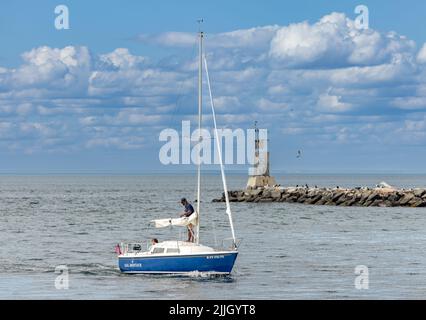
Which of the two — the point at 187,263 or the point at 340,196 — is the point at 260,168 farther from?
the point at 187,263

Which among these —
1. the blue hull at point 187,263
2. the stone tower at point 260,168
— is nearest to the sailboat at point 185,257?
the blue hull at point 187,263

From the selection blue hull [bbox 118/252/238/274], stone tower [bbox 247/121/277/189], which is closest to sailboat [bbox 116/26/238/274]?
blue hull [bbox 118/252/238/274]

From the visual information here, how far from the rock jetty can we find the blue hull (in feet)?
263

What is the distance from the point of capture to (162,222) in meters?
43.0

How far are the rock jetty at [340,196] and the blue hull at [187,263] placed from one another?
8015cm

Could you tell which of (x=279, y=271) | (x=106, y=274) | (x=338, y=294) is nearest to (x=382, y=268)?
(x=279, y=271)

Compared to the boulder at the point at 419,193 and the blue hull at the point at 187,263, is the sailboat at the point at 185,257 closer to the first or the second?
the blue hull at the point at 187,263

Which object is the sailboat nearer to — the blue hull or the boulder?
the blue hull

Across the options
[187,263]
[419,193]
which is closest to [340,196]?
[419,193]

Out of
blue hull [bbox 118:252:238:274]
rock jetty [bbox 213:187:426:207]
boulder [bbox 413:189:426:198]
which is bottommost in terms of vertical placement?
rock jetty [bbox 213:187:426:207]

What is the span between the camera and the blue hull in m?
41.4
